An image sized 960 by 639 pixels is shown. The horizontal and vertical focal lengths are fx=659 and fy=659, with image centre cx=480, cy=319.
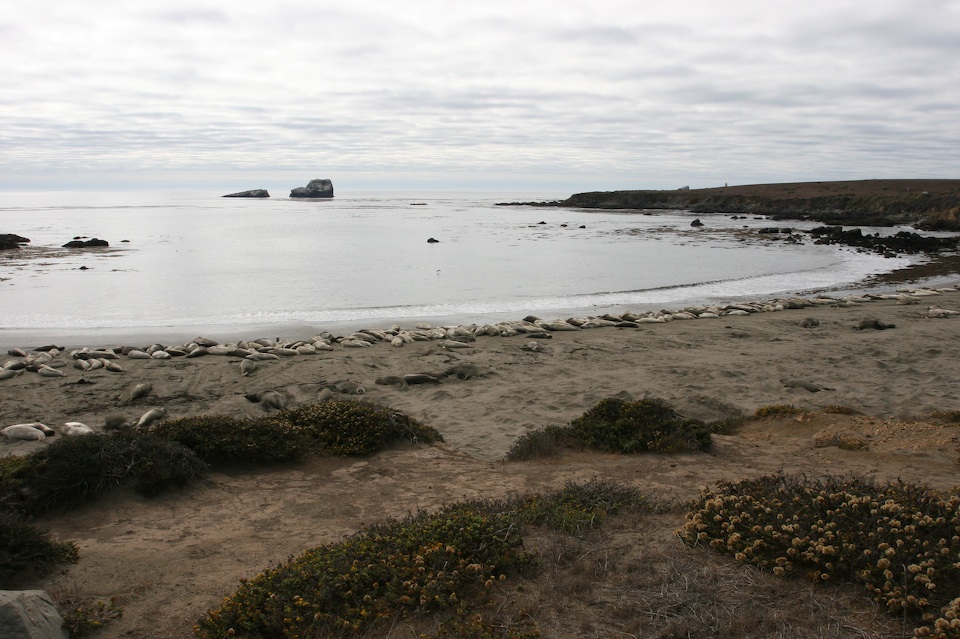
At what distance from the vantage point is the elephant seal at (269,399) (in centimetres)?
961

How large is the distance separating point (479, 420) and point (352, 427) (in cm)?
193

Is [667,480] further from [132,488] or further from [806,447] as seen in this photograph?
[132,488]

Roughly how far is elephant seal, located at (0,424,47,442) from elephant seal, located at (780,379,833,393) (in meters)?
10.3

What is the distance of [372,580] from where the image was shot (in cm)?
412

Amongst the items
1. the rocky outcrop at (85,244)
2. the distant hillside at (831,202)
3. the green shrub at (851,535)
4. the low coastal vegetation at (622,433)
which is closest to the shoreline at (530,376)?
the low coastal vegetation at (622,433)

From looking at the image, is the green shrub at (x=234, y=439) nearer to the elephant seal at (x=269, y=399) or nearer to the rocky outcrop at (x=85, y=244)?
the elephant seal at (x=269, y=399)

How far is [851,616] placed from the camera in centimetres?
366

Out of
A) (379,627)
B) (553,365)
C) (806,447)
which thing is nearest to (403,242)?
(553,365)

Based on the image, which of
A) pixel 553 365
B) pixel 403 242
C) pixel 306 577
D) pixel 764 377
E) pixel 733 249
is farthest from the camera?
pixel 403 242

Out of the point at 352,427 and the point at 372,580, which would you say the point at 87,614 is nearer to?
the point at 372,580

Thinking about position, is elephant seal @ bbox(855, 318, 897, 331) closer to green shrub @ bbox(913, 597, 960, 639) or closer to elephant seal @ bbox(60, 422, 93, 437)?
green shrub @ bbox(913, 597, 960, 639)

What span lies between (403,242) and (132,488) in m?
37.2

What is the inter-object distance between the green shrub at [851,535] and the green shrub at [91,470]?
4650 mm

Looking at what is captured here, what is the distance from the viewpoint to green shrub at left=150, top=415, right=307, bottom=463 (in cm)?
686
